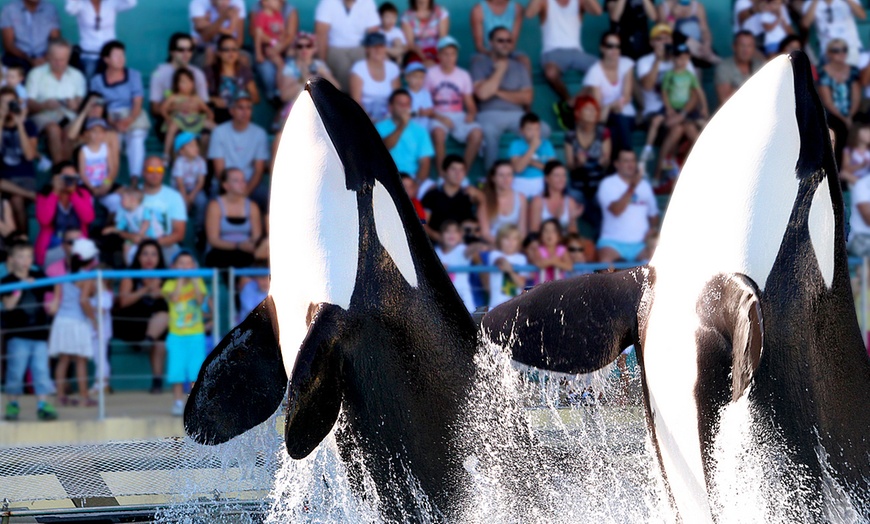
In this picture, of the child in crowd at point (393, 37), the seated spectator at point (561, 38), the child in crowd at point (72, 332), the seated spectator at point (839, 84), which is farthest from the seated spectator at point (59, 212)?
the seated spectator at point (839, 84)

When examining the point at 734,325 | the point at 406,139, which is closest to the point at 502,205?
the point at 406,139

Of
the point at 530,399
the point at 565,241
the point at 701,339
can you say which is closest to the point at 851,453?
the point at 701,339

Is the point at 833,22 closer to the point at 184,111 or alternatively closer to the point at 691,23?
the point at 691,23

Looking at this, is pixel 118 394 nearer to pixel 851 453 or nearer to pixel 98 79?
pixel 98 79

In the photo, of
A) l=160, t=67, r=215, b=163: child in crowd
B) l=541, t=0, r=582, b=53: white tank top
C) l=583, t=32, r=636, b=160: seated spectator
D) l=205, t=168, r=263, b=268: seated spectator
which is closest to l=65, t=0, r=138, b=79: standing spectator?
l=160, t=67, r=215, b=163: child in crowd

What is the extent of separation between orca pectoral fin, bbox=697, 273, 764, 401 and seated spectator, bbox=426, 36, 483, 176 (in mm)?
8812

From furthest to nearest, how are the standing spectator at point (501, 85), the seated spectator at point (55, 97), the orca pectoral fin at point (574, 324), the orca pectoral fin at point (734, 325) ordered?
the standing spectator at point (501, 85)
the seated spectator at point (55, 97)
the orca pectoral fin at point (574, 324)
the orca pectoral fin at point (734, 325)

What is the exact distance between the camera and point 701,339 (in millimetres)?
6234

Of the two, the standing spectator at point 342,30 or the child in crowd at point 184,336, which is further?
the standing spectator at point 342,30

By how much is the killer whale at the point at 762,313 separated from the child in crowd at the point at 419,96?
328 inches

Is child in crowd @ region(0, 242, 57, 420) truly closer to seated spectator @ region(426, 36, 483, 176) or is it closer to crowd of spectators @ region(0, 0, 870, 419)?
crowd of spectators @ region(0, 0, 870, 419)

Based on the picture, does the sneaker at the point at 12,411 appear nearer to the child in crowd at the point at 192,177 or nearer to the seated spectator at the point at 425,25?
the child in crowd at the point at 192,177

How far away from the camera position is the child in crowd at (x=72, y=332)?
39.5 feet

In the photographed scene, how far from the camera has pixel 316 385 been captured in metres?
6.11
